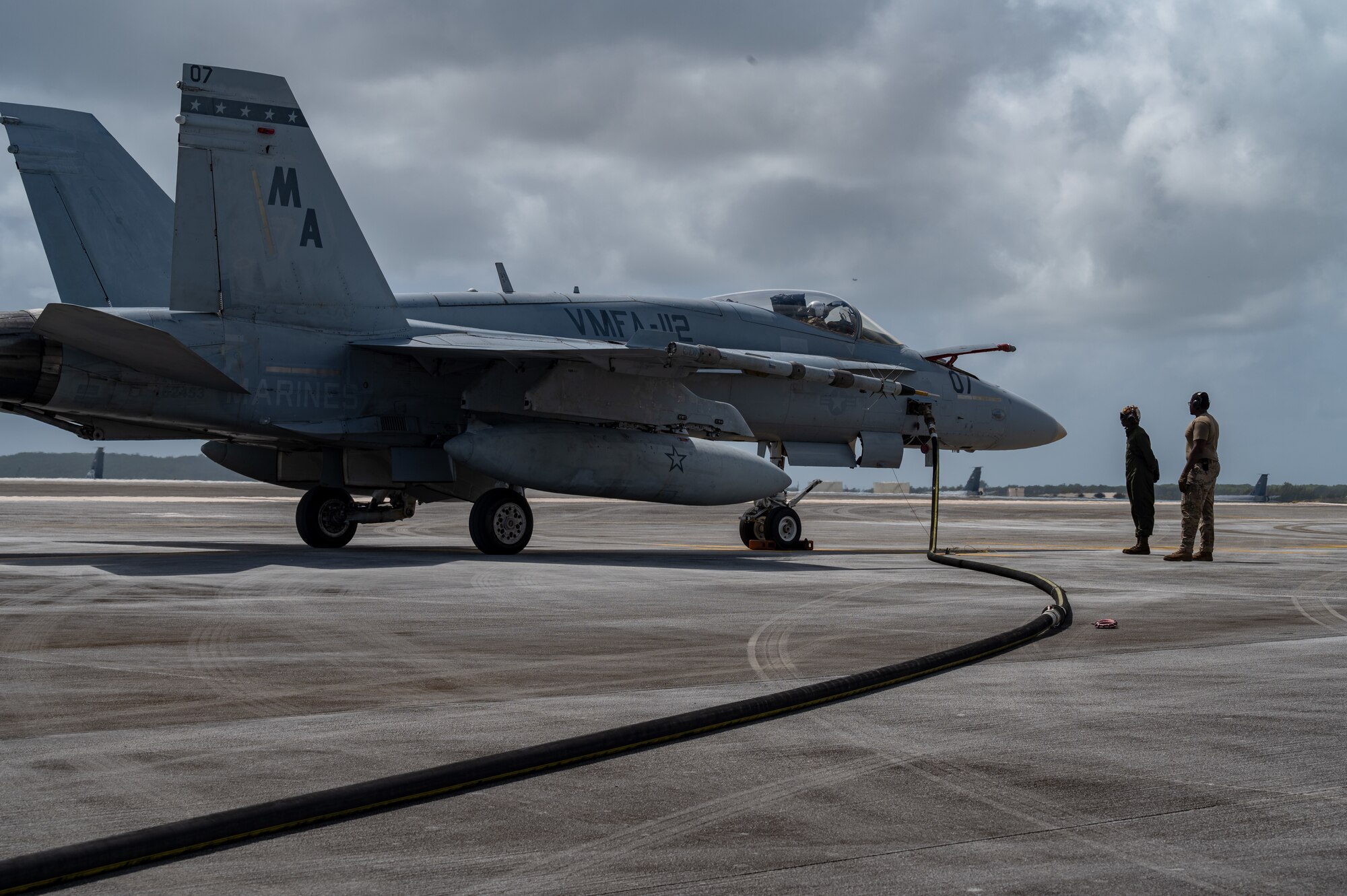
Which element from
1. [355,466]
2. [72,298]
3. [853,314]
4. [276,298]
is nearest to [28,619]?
[276,298]

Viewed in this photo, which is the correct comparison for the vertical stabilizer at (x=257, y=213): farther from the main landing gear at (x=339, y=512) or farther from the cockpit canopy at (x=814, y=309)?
the cockpit canopy at (x=814, y=309)

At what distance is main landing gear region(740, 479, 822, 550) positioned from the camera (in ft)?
61.5

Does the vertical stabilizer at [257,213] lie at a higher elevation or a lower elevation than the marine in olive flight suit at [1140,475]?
higher

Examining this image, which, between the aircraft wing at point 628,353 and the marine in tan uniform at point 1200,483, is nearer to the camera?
the aircraft wing at point 628,353

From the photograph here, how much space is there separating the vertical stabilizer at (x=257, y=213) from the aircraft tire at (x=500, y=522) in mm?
2816

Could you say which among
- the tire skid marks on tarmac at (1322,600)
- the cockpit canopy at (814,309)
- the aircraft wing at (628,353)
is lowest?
the tire skid marks on tarmac at (1322,600)

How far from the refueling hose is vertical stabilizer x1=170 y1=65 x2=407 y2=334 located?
10686 millimetres

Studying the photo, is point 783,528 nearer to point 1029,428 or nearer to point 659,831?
point 1029,428

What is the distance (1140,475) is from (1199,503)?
1627 millimetres

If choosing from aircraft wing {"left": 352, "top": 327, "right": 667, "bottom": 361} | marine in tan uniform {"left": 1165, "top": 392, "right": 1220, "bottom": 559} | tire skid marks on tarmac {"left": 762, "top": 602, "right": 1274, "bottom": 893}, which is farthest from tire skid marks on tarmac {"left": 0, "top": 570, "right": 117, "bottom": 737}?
marine in tan uniform {"left": 1165, "top": 392, "right": 1220, "bottom": 559}

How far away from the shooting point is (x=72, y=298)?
16438 mm

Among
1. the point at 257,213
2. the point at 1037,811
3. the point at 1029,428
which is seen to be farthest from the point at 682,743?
the point at 1029,428

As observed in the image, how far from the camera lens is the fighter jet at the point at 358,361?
45.0ft

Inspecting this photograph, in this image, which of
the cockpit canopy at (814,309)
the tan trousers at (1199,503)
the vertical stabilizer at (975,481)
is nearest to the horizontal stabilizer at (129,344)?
the cockpit canopy at (814,309)
